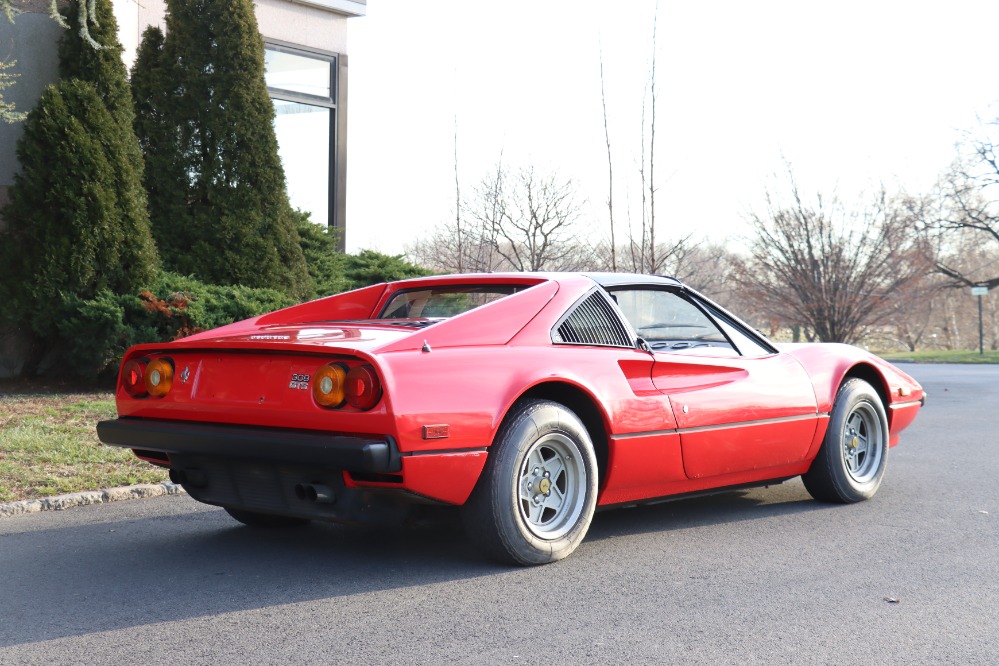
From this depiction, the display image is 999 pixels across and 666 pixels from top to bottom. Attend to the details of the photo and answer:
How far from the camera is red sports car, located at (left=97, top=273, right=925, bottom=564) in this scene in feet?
13.8

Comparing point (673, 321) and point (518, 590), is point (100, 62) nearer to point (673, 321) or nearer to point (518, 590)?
point (673, 321)

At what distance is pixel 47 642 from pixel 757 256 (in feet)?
82.2

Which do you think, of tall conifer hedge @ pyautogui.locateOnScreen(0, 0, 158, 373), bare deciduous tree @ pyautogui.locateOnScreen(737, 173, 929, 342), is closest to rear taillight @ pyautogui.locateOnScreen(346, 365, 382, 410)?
tall conifer hedge @ pyautogui.locateOnScreen(0, 0, 158, 373)

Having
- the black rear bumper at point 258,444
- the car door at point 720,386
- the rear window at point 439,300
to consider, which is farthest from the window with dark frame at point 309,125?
the black rear bumper at point 258,444

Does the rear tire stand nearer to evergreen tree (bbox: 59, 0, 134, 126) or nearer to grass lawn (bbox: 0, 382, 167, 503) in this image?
grass lawn (bbox: 0, 382, 167, 503)

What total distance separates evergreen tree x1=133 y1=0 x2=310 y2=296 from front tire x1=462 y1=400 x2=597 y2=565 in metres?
8.01

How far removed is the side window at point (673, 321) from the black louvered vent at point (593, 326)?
45 cm

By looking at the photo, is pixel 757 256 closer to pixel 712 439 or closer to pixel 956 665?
pixel 712 439

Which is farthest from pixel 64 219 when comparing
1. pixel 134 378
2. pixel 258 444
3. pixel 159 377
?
pixel 258 444

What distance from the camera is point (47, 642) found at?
3572 millimetres

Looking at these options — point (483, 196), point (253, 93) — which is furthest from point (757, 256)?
point (253, 93)

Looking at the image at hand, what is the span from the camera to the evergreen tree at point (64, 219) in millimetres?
10547

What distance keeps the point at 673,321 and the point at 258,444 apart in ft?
8.28

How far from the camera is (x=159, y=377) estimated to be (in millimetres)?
4797
